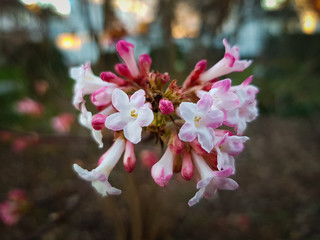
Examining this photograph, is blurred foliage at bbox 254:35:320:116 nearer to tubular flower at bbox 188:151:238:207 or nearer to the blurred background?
the blurred background

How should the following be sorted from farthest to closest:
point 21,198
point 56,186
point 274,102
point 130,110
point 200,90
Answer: point 274,102 < point 56,186 < point 21,198 < point 200,90 < point 130,110

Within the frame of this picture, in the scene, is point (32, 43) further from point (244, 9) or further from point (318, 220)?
point (318, 220)

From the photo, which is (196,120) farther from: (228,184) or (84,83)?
(84,83)

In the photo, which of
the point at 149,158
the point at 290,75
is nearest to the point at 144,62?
the point at 149,158

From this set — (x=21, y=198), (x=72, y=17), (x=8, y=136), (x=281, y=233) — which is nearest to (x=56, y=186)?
(x=8, y=136)

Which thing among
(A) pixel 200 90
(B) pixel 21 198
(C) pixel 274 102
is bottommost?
(C) pixel 274 102

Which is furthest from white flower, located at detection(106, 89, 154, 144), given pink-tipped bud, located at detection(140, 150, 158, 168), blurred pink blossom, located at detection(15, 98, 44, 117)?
blurred pink blossom, located at detection(15, 98, 44, 117)

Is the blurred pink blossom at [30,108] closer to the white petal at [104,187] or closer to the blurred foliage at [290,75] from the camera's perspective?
the white petal at [104,187]
